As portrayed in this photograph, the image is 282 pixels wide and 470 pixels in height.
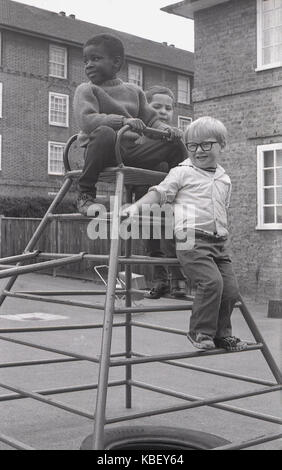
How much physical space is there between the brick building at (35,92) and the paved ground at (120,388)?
65.9 ft

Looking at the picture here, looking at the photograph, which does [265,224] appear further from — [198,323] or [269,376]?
[198,323]

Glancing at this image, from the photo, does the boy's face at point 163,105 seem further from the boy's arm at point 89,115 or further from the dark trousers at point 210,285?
the dark trousers at point 210,285

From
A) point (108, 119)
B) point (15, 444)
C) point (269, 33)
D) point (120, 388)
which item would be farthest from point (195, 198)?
point (269, 33)

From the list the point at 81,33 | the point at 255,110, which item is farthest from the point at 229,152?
the point at 81,33

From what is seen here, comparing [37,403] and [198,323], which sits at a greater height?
[198,323]

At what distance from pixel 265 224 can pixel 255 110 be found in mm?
2274

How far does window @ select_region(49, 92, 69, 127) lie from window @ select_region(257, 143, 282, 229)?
747 inches

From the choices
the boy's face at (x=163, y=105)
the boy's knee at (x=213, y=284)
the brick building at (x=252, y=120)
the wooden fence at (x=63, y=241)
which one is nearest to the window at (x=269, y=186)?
the brick building at (x=252, y=120)

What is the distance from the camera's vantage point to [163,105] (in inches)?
160

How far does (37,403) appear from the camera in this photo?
512 cm

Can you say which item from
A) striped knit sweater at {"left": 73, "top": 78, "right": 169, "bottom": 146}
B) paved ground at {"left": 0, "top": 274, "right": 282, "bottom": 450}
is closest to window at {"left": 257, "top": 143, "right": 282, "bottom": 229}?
paved ground at {"left": 0, "top": 274, "right": 282, "bottom": 450}

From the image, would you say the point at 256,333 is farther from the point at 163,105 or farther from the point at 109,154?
the point at 163,105

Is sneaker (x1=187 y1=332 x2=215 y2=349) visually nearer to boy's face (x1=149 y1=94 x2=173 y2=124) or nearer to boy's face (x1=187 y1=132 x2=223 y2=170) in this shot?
boy's face (x1=187 y1=132 x2=223 y2=170)

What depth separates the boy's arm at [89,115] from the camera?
3480 millimetres
